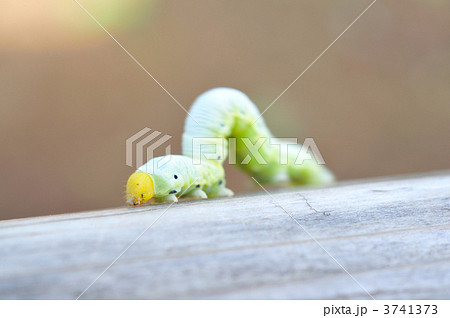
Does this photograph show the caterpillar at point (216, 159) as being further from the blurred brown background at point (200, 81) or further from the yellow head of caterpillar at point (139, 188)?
the blurred brown background at point (200, 81)

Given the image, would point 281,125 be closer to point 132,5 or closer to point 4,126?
point 132,5

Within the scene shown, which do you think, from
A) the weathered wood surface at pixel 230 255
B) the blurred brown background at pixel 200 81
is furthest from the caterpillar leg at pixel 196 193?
the blurred brown background at pixel 200 81

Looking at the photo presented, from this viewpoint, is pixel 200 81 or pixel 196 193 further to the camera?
pixel 200 81

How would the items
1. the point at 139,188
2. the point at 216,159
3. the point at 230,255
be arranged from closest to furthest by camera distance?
the point at 230,255, the point at 139,188, the point at 216,159

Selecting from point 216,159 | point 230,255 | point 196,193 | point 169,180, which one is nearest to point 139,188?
point 169,180

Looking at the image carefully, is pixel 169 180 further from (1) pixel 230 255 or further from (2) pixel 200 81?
(2) pixel 200 81

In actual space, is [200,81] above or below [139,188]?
above

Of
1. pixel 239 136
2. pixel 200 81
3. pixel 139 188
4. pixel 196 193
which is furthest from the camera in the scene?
pixel 200 81

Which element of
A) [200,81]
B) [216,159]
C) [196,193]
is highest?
[200,81]
